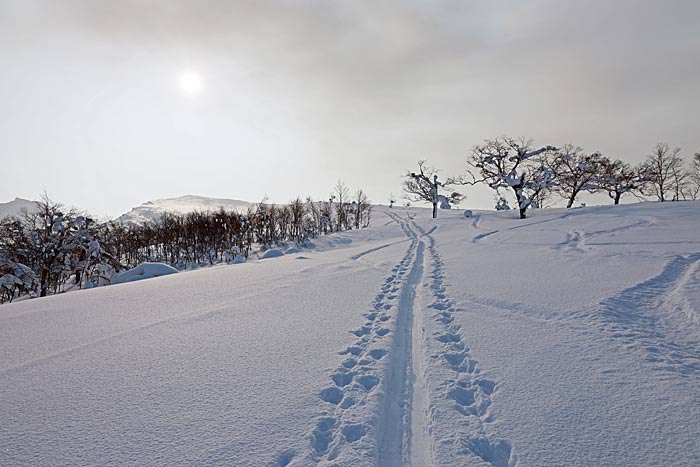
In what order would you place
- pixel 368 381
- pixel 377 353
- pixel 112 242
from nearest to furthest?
1. pixel 368 381
2. pixel 377 353
3. pixel 112 242

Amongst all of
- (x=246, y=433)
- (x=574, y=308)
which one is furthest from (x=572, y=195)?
(x=246, y=433)

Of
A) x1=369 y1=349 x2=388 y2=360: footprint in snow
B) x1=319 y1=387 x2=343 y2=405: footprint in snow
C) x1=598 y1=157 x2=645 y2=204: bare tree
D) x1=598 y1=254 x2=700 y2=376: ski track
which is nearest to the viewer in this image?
x1=319 y1=387 x2=343 y2=405: footprint in snow

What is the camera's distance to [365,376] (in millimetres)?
3133

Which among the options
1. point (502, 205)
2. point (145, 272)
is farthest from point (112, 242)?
point (502, 205)

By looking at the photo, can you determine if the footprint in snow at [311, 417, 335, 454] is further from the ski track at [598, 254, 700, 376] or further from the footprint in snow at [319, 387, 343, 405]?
the ski track at [598, 254, 700, 376]

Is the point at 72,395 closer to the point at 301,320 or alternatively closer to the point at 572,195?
the point at 301,320

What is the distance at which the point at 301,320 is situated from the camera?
4559 millimetres

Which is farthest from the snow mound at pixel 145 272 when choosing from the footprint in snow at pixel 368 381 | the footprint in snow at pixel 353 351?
the footprint in snow at pixel 368 381

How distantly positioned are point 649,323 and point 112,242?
24.5 metres

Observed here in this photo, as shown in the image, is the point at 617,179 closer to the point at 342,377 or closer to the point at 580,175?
the point at 580,175

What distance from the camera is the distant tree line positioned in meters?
12.4

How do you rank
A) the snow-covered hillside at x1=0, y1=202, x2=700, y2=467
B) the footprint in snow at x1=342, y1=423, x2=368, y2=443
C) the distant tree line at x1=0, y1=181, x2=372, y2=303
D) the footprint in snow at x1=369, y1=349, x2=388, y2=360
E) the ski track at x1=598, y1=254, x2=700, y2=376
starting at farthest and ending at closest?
1. the distant tree line at x1=0, y1=181, x2=372, y2=303
2. the footprint in snow at x1=369, y1=349, x2=388, y2=360
3. the ski track at x1=598, y1=254, x2=700, y2=376
4. the footprint in snow at x1=342, y1=423, x2=368, y2=443
5. the snow-covered hillside at x1=0, y1=202, x2=700, y2=467

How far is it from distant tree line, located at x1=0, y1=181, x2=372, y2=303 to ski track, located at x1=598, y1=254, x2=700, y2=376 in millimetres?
12666

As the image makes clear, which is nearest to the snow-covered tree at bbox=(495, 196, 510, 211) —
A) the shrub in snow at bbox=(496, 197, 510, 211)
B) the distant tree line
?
the shrub in snow at bbox=(496, 197, 510, 211)
